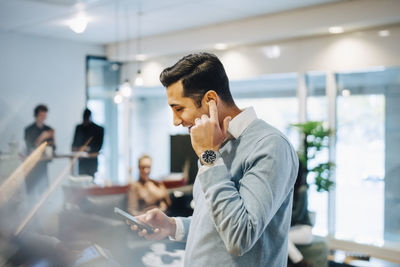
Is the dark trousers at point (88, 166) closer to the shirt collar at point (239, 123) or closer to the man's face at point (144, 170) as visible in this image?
the man's face at point (144, 170)

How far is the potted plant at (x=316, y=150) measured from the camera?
3908mm

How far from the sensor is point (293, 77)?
14.1 feet

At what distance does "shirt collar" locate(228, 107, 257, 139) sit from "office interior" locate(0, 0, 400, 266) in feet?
5.17

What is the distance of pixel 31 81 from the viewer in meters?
2.02

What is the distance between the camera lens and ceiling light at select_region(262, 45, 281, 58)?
14.1ft

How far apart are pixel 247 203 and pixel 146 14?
3.43 metres

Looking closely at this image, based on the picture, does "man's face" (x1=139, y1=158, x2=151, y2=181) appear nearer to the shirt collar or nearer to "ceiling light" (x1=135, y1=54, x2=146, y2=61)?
the shirt collar

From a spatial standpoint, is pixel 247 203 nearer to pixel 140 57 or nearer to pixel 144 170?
pixel 144 170

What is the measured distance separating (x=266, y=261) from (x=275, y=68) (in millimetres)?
3603

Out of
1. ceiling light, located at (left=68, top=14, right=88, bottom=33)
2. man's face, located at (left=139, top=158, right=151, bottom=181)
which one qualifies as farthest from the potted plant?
ceiling light, located at (left=68, top=14, right=88, bottom=33)

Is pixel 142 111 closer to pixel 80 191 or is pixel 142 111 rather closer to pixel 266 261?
pixel 80 191

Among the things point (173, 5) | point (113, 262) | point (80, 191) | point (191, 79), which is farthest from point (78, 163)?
point (173, 5)

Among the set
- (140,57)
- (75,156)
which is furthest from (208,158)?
(140,57)

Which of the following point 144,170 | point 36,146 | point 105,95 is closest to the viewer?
point 36,146
